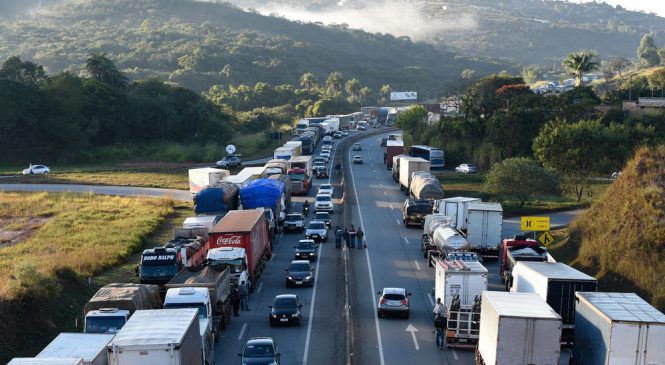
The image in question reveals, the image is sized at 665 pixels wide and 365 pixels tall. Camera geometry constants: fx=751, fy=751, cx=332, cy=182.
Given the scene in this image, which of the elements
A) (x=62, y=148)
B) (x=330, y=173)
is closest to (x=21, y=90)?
(x=62, y=148)

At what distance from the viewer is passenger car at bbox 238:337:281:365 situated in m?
23.2

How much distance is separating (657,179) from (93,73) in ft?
327

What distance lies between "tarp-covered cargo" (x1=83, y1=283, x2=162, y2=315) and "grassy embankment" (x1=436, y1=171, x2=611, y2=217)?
34972mm

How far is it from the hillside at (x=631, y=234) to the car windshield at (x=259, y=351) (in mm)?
14980

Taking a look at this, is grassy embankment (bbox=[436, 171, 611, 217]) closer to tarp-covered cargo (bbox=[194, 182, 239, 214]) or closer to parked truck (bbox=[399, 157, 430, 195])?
parked truck (bbox=[399, 157, 430, 195])

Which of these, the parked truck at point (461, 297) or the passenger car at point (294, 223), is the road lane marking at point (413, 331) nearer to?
the parked truck at point (461, 297)

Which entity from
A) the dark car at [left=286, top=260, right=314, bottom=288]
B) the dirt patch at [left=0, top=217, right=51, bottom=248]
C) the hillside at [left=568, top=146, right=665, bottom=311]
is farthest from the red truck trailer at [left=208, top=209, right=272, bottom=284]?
the hillside at [left=568, top=146, right=665, bottom=311]

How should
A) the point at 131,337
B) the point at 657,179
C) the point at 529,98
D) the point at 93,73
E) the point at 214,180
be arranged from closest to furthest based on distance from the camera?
1. the point at 131,337
2. the point at 657,179
3. the point at 214,180
4. the point at 529,98
5. the point at 93,73

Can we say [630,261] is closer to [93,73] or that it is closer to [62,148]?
[62,148]

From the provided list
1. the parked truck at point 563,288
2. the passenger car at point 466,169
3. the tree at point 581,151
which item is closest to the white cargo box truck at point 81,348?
the parked truck at point 563,288

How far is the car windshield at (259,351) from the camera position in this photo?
23.4m

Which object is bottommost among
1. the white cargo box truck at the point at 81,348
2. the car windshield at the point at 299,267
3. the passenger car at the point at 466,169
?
the passenger car at the point at 466,169

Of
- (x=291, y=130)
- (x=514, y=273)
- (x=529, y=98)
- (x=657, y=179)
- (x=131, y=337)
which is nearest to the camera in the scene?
(x=131, y=337)

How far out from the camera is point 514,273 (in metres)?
30.9
